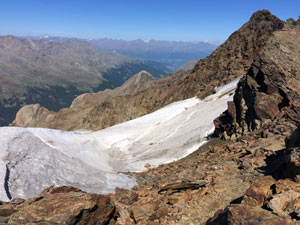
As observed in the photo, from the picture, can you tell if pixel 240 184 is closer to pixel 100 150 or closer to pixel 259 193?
pixel 259 193

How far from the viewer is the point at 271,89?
16.7 metres

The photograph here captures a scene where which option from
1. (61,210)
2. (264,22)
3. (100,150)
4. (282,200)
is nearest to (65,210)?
(61,210)

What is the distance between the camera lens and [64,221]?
24.3 ft

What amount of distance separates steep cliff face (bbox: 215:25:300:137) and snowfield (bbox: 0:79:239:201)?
4.70 metres

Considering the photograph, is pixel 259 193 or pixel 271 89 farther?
pixel 271 89

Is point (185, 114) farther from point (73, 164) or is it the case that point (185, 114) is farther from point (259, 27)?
point (259, 27)

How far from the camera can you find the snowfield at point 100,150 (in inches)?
537

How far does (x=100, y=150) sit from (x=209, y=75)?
2720 cm

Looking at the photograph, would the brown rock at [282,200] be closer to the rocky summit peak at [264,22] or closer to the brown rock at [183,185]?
the brown rock at [183,185]

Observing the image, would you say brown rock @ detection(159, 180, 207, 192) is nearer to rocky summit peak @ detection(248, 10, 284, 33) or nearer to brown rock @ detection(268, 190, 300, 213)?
brown rock @ detection(268, 190, 300, 213)

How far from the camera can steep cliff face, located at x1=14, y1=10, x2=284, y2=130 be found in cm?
4034

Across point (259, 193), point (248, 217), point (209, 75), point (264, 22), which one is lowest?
point (248, 217)

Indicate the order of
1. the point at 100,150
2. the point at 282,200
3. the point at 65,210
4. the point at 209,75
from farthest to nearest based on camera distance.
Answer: the point at 209,75
the point at 100,150
the point at 65,210
the point at 282,200

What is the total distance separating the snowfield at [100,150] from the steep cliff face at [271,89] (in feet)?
15.4
